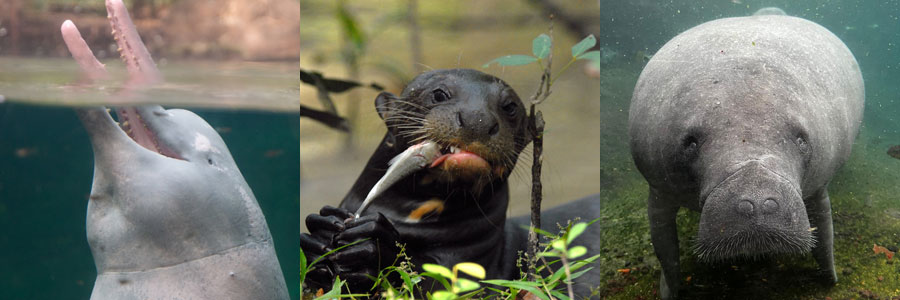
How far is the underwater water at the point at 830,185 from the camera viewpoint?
220 centimetres

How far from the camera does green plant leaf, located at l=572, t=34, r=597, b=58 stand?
7.50ft

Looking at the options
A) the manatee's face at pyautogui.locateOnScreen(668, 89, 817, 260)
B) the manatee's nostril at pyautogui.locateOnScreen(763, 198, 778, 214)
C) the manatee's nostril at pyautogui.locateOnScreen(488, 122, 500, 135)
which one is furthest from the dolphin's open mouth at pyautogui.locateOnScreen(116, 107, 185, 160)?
the manatee's nostril at pyautogui.locateOnScreen(763, 198, 778, 214)

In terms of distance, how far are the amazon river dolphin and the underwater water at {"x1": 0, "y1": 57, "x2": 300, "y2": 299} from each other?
0.41ft

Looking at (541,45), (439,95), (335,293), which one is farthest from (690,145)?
(335,293)

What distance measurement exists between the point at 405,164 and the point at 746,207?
1.26 metres

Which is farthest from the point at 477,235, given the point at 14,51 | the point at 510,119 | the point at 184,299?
the point at 14,51

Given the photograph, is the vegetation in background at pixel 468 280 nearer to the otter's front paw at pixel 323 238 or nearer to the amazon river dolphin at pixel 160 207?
the otter's front paw at pixel 323 238

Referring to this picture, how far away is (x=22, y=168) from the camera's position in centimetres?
259

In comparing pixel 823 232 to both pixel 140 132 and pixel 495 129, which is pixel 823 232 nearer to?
pixel 495 129

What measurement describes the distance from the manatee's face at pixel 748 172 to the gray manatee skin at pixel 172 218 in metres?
1.85

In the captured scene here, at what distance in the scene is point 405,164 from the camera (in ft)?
7.29

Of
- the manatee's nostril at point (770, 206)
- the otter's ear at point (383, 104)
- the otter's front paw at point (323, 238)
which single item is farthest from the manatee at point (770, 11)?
the otter's front paw at point (323, 238)

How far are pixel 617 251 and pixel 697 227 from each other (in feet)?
1.15

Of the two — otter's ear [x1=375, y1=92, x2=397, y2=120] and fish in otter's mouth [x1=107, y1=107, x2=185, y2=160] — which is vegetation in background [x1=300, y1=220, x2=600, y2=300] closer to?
otter's ear [x1=375, y1=92, x2=397, y2=120]
